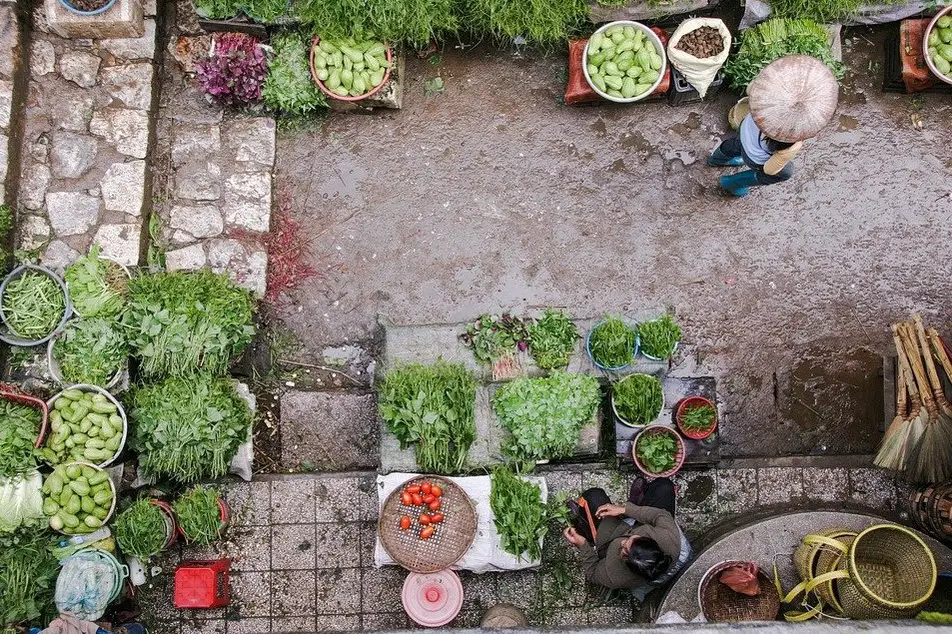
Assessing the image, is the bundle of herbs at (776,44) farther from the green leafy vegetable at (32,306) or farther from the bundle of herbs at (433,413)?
the green leafy vegetable at (32,306)

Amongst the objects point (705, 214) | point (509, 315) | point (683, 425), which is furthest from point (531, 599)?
point (705, 214)

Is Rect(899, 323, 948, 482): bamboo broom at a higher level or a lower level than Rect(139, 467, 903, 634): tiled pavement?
higher

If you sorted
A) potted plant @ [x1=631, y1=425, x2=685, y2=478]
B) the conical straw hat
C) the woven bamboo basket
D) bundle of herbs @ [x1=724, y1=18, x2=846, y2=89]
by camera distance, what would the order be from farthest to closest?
bundle of herbs @ [x1=724, y1=18, x2=846, y2=89], potted plant @ [x1=631, y1=425, x2=685, y2=478], the woven bamboo basket, the conical straw hat

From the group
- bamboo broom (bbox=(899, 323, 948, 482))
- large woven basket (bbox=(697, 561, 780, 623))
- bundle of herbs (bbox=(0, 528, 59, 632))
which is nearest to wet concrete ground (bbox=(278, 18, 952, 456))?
bamboo broom (bbox=(899, 323, 948, 482))

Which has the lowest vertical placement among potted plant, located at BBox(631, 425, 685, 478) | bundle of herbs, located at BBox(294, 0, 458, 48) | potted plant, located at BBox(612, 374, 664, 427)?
potted plant, located at BBox(631, 425, 685, 478)

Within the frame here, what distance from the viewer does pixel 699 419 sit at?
5664 mm

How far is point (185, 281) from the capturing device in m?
5.70

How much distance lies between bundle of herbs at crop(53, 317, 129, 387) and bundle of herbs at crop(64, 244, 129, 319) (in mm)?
91

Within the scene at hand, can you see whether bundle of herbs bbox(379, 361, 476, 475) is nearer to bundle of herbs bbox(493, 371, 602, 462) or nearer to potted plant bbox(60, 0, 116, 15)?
bundle of herbs bbox(493, 371, 602, 462)

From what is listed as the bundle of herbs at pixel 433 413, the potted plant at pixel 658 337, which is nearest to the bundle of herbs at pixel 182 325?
the bundle of herbs at pixel 433 413

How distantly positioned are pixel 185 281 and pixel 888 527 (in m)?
5.40

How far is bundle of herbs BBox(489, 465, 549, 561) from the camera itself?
5383 millimetres

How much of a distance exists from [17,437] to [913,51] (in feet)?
24.7

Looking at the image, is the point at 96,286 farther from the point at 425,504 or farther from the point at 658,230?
the point at 658,230
